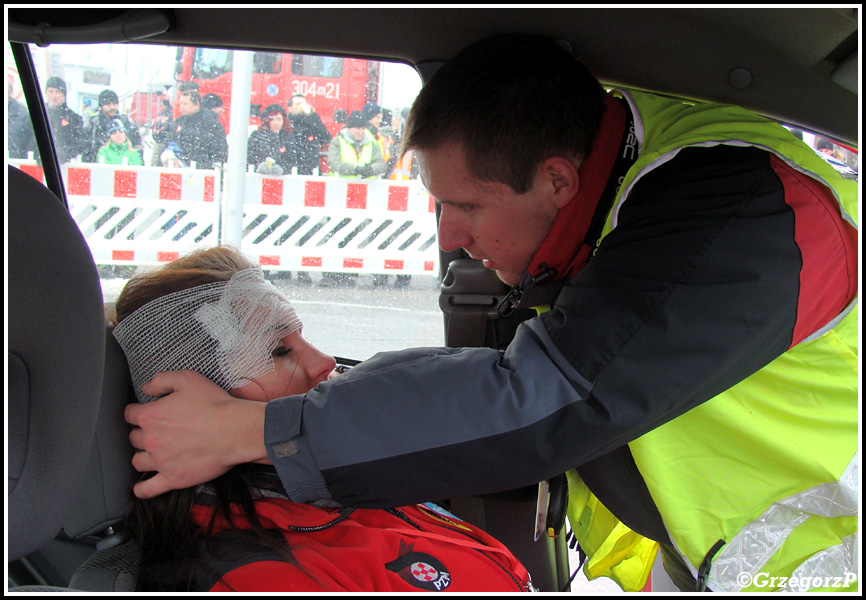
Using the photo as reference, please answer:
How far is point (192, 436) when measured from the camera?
46.1 inches

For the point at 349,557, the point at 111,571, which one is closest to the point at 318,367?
the point at 349,557

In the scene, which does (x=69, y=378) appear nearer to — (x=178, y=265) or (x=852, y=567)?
(x=178, y=265)

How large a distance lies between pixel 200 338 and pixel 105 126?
1.46 metres

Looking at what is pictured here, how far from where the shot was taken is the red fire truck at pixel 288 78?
1.99 m

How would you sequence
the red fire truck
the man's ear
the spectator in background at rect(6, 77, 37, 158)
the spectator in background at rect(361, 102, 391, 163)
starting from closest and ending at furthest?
the man's ear → the red fire truck → the spectator in background at rect(6, 77, 37, 158) → the spectator in background at rect(361, 102, 391, 163)

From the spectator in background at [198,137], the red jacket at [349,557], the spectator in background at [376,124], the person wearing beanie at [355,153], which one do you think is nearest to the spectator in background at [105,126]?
the spectator in background at [198,137]

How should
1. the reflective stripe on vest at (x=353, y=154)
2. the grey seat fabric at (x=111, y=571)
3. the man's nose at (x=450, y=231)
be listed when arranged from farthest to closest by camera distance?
the reflective stripe on vest at (x=353, y=154) → the man's nose at (x=450, y=231) → the grey seat fabric at (x=111, y=571)

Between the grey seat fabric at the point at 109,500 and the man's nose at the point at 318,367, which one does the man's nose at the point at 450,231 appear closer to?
the man's nose at the point at 318,367

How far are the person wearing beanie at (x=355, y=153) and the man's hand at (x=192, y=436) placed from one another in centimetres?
157

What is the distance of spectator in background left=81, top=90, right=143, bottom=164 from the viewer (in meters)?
2.34

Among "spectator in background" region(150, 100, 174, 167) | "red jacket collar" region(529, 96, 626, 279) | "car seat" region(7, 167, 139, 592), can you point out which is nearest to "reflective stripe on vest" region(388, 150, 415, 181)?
"spectator in background" region(150, 100, 174, 167)

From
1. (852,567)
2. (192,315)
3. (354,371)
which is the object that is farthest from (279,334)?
(852,567)

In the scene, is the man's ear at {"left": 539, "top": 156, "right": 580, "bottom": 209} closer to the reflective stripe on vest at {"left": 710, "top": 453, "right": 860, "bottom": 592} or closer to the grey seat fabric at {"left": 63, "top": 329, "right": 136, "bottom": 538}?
the reflective stripe on vest at {"left": 710, "top": 453, "right": 860, "bottom": 592}

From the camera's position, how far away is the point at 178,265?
4.74 ft
